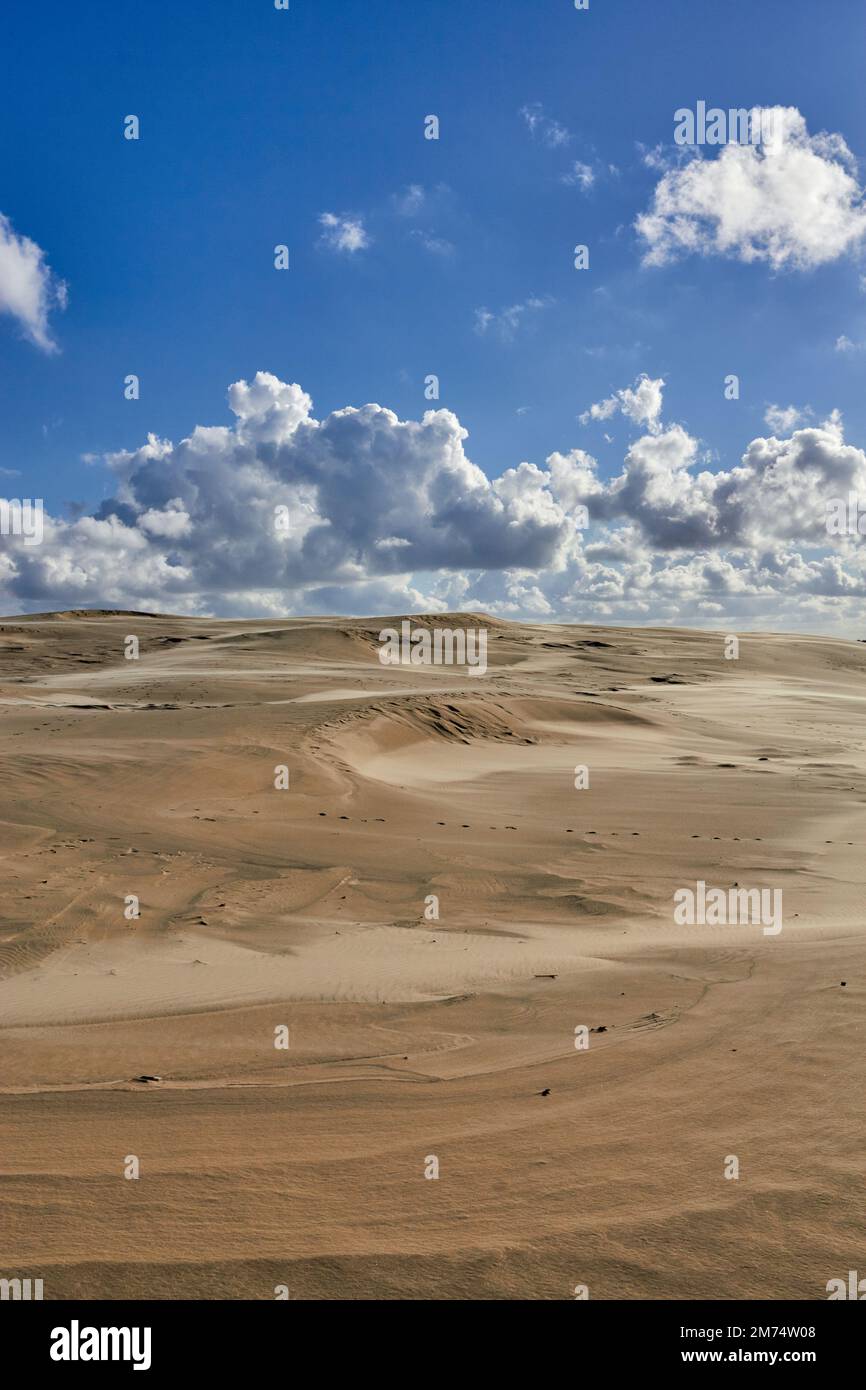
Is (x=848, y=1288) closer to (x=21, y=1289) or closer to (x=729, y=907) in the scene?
(x=21, y=1289)

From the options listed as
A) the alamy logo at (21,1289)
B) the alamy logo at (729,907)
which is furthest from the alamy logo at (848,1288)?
the alamy logo at (729,907)

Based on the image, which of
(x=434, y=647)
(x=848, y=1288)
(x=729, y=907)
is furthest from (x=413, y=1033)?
(x=434, y=647)

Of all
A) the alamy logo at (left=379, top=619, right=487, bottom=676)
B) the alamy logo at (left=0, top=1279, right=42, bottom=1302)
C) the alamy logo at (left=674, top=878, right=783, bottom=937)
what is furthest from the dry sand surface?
the alamy logo at (left=379, top=619, right=487, bottom=676)
